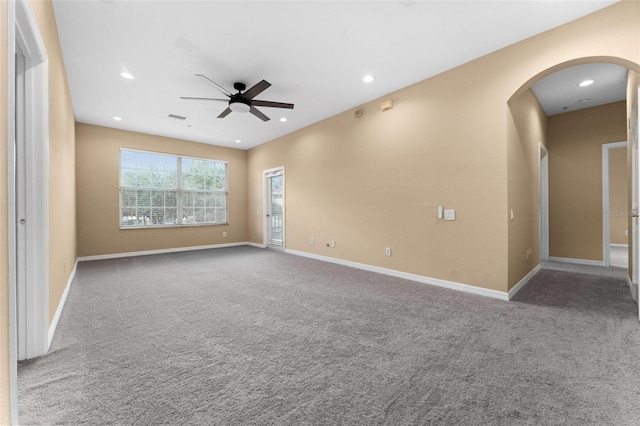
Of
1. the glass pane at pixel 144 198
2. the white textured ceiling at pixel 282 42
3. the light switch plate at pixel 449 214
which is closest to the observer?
the white textured ceiling at pixel 282 42

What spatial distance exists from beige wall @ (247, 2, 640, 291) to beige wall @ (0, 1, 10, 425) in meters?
3.93

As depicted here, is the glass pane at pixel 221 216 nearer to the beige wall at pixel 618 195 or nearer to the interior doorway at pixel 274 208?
the interior doorway at pixel 274 208

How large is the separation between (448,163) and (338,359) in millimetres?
2904

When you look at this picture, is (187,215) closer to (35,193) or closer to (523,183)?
(35,193)

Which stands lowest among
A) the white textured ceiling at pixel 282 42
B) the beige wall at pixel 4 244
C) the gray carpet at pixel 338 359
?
the gray carpet at pixel 338 359

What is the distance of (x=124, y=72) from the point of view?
11.8ft

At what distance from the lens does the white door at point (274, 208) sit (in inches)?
276

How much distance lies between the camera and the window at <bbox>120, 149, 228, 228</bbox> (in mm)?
6293

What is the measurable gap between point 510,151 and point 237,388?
3.70 m

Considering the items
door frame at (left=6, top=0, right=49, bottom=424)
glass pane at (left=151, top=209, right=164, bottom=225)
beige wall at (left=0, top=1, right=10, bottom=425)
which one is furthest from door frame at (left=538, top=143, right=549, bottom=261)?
glass pane at (left=151, top=209, right=164, bottom=225)

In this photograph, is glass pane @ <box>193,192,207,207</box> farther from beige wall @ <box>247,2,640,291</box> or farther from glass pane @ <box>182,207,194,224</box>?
beige wall @ <box>247,2,640,291</box>

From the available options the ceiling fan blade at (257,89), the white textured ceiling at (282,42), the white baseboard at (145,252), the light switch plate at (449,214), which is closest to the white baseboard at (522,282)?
the light switch plate at (449,214)

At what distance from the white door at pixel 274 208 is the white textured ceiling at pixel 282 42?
9.23ft

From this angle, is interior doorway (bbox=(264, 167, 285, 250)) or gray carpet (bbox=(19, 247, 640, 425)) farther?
interior doorway (bbox=(264, 167, 285, 250))
